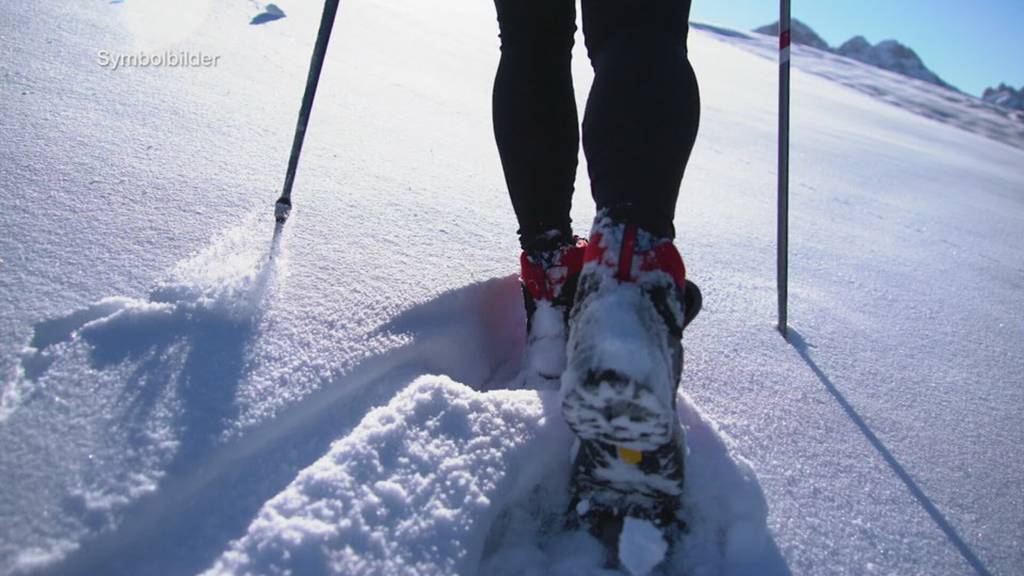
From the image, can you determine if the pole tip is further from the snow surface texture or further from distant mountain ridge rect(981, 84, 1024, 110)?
distant mountain ridge rect(981, 84, 1024, 110)

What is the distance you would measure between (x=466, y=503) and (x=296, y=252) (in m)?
0.50

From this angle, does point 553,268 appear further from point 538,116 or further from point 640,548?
point 640,548

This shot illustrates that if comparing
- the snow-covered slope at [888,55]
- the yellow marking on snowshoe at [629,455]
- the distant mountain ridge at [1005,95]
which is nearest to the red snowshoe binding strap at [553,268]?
the yellow marking on snowshoe at [629,455]

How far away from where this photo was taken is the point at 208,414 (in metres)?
0.58

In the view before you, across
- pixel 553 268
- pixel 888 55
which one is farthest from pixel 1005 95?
pixel 553 268

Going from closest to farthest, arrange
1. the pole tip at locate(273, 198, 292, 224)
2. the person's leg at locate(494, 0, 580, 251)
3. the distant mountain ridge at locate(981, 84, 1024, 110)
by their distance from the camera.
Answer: the person's leg at locate(494, 0, 580, 251), the pole tip at locate(273, 198, 292, 224), the distant mountain ridge at locate(981, 84, 1024, 110)

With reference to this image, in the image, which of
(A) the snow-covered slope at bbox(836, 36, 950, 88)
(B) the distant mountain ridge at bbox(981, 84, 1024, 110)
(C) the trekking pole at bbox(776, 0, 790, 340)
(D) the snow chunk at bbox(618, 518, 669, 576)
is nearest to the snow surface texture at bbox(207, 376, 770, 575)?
(D) the snow chunk at bbox(618, 518, 669, 576)

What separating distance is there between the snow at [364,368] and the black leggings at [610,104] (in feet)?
0.81

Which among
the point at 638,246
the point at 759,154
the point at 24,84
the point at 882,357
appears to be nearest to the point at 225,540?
the point at 638,246

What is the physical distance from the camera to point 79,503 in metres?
0.49

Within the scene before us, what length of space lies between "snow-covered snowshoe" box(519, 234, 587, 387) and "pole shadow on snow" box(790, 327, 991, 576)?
429 millimetres

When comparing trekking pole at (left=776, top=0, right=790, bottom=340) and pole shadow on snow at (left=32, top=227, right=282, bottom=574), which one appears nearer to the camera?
pole shadow on snow at (left=32, top=227, right=282, bottom=574)

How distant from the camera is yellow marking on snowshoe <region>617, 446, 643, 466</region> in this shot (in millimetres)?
539

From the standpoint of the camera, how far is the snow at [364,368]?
527 mm
